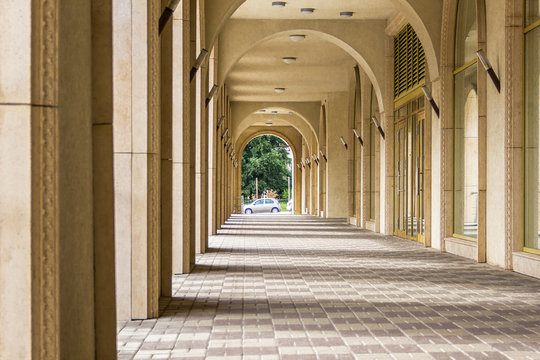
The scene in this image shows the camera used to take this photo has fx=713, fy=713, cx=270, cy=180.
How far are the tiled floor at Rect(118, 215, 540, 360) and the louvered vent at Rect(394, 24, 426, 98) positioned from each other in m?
5.31

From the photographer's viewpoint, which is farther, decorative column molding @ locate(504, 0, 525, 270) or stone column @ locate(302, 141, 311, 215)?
stone column @ locate(302, 141, 311, 215)

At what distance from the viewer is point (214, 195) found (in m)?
16.9

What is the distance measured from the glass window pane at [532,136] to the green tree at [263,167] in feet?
189

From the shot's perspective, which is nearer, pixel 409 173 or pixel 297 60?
pixel 409 173

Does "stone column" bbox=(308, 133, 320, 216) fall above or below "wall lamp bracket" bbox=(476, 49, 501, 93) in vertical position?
below

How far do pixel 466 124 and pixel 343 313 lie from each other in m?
6.43

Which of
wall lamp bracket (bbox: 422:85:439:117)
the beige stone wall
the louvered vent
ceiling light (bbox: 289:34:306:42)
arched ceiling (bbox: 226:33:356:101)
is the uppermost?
arched ceiling (bbox: 226:33:356:101)

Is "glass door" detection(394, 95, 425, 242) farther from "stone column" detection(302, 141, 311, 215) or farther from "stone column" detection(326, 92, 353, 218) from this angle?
"stone column" detection(302, 141, 311, 215)

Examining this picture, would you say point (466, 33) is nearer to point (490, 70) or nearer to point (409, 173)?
point (490, 70)

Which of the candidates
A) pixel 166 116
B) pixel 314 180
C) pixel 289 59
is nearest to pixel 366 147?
pixel 289 59

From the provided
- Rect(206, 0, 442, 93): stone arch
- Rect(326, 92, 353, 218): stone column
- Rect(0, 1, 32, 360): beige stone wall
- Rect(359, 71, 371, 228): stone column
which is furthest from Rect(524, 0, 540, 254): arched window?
Rect(326, 92, 353, 218): stone column

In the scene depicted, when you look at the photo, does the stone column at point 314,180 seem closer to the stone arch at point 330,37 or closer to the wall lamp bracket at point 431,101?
the stone arch at point 330,37

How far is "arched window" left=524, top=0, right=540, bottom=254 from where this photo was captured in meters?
8.66

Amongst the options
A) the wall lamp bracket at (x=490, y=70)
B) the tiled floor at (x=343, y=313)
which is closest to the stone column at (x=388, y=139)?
the tiled floor at (x=343, y=313)
